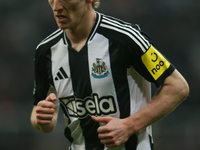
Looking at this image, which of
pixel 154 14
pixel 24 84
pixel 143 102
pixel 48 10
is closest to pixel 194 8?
pixel 154 14

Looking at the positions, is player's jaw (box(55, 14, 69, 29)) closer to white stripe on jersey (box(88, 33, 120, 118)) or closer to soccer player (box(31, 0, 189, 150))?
soccer player (box(31, 0, 189, 150))

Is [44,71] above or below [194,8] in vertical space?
below

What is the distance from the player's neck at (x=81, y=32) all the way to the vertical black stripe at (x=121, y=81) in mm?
177

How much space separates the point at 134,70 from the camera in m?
1.98

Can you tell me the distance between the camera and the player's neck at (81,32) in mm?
2000

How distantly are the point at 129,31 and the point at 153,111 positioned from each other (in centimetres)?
48

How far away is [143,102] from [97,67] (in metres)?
0.36

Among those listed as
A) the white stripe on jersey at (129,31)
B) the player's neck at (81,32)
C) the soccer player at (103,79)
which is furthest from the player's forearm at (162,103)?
the player's neck at (81,32)

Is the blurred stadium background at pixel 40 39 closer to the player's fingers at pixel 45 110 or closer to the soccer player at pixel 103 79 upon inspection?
the soccer player at pixel 103 79

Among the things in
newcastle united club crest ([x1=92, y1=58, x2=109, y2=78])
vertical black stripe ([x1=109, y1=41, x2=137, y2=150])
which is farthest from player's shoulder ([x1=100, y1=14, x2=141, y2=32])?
newcastle united club crest ([x1=92, y1=58, x2=109, y2=78])

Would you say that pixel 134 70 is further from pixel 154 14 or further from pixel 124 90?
pixel 154 14

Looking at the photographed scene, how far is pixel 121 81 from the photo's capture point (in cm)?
197

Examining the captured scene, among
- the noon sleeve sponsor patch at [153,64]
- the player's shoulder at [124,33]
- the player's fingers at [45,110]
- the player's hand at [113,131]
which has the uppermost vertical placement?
the player's shoulder at [124,33]

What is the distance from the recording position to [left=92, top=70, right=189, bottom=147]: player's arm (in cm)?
182
